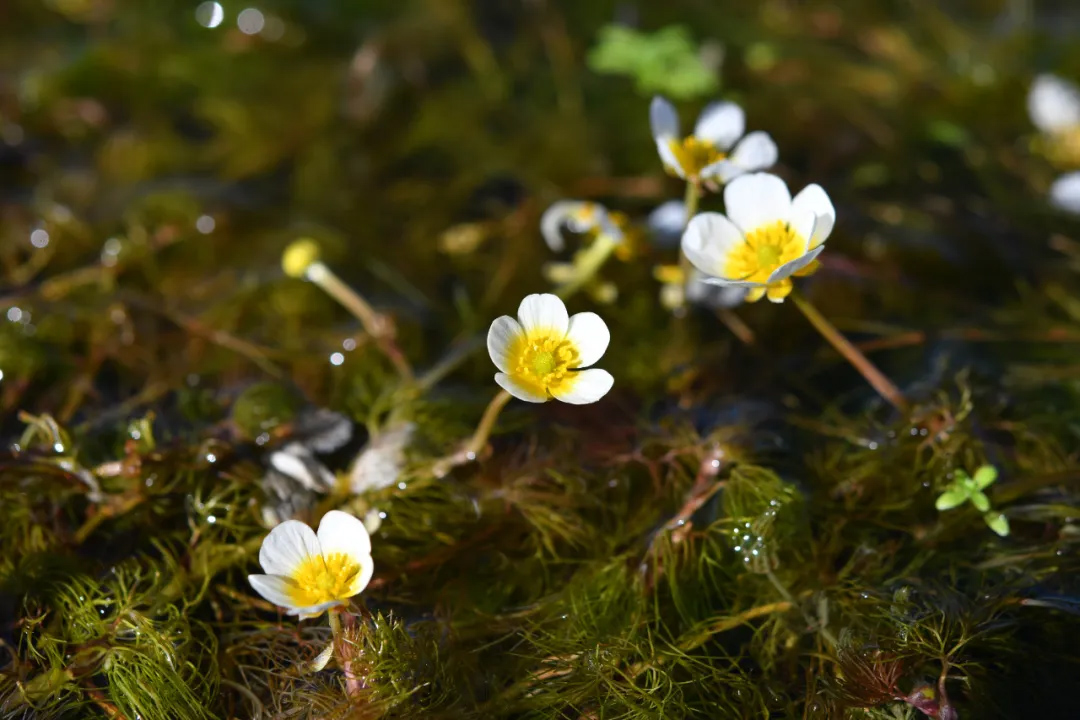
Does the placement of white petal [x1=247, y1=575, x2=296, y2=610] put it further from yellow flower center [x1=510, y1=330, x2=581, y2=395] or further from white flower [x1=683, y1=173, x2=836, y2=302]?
white flower [x1=683, y1=173, x2=836, y2=302]

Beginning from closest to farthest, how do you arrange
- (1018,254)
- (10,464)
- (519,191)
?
(10,464)
(1018,254)
(519,191)

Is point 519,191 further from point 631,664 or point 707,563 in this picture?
point 631,664

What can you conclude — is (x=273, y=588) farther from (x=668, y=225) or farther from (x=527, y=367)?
(x=668, y=225)

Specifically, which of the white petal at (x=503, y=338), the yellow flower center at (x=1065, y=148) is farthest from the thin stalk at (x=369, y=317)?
the yellow flower center at (x=1065, y=148)

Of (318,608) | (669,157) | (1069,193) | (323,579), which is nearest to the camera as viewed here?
(318,608)

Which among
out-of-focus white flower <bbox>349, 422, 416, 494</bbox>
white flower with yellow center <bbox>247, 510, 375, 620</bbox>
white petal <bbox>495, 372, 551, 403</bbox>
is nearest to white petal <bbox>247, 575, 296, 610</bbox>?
white flower with yellow center <bbox>247, 510, 375, 620</bbox>

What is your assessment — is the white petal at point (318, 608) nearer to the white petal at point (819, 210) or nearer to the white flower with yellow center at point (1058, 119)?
the white petal at point (819, 210)

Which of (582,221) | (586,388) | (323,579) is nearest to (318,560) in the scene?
(323,579)

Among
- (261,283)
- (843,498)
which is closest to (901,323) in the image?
(843,498)
